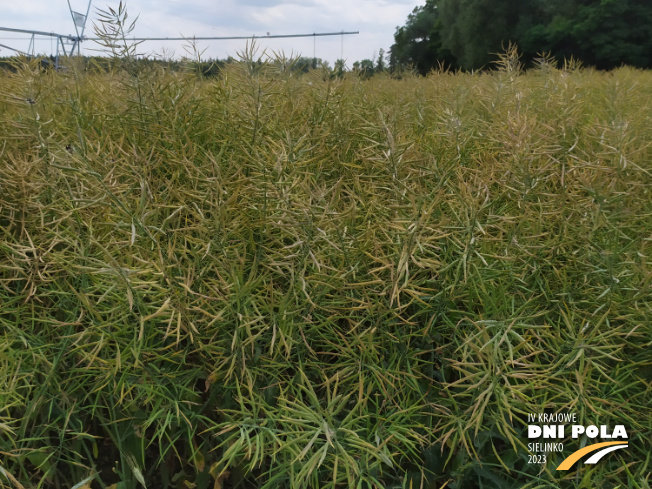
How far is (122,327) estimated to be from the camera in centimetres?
127

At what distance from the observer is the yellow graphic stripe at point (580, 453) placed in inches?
45.3

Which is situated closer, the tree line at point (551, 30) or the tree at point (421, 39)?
the tree line at point (551, 30)

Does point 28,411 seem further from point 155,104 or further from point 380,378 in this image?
point 155,104

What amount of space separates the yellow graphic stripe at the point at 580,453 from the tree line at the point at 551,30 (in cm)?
1410

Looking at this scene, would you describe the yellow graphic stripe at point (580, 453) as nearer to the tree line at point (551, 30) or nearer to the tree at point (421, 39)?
the tree line at point (551, 30)

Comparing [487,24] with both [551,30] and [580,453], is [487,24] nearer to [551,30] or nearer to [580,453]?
[551,30]

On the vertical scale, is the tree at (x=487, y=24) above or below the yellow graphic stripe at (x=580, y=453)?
above

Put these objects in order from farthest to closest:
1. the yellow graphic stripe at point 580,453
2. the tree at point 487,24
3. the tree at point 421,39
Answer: the tree at point 421,39 → the tree at point 487,24 → the yellow graphic stripe at point 580,453

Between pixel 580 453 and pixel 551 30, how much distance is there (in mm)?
20726

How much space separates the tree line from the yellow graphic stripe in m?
14.1

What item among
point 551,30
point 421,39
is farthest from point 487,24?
point 421,39

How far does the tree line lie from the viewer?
1745cm

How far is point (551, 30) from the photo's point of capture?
18844 millimetres

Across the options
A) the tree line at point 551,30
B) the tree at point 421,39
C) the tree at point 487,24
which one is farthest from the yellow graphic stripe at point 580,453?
the tree at point 421,39
